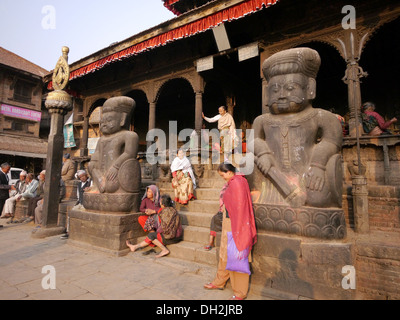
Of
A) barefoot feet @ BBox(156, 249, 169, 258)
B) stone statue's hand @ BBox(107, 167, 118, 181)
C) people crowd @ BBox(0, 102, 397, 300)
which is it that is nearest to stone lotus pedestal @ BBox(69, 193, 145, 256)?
people crowd @ BBox(0, 102, 397, 300)

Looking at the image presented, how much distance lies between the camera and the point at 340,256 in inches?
105

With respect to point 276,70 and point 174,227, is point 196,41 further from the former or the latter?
point 174,227

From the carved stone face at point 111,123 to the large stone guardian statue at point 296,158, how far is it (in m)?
3.12

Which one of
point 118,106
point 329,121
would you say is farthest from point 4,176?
point 329,121

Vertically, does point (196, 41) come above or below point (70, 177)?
above

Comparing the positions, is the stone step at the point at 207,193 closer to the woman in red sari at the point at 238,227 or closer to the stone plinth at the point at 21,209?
the woman in red sari at the point at 238,227

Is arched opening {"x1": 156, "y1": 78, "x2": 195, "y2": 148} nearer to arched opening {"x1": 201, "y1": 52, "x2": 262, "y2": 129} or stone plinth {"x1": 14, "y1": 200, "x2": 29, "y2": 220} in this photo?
arched opening {"x1": 201, "y1": 52, "x2": 262, "y2": 129}

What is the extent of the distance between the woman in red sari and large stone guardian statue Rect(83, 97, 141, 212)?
2571mm

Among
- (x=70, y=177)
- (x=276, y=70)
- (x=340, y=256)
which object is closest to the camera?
(x=340, y=256)

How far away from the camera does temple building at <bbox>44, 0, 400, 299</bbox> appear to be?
4.09 m

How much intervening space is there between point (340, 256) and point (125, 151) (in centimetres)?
409

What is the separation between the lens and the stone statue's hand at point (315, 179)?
290cm

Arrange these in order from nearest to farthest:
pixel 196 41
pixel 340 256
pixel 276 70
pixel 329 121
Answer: pixel 340 256 → pixel 329 121 → pixel 276 70 → pixel 196 41

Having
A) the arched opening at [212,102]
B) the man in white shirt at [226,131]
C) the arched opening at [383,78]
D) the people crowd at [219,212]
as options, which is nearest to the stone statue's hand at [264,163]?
the people crowd at [219,212]
